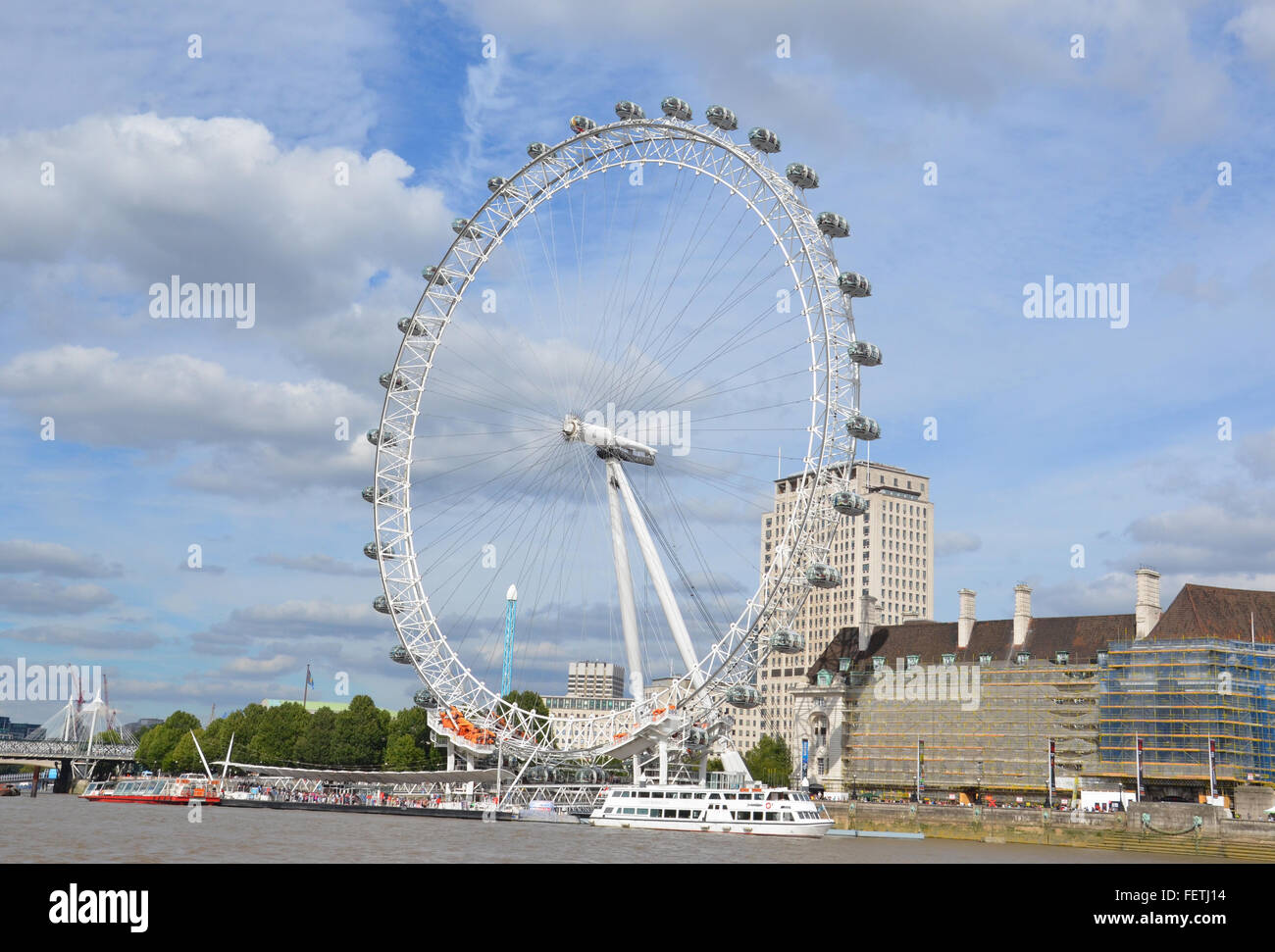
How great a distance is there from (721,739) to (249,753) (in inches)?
3077

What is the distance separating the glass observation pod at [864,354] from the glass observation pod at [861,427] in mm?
3415

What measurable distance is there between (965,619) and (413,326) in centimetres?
5188

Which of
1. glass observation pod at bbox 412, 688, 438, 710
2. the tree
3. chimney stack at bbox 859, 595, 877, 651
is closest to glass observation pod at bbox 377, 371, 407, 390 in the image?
glass observation pod at bbox 412, 688, 438, 710

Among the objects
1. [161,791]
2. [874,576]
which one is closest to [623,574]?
[161,791]

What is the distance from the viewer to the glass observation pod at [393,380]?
3920 inches

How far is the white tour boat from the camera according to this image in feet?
266

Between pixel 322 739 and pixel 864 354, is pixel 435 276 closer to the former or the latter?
pixel 864 354

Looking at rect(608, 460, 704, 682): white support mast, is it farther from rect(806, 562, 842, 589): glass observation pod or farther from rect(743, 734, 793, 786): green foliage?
rect(743, 734, 793, 786): green foliage

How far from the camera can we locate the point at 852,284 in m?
80.9

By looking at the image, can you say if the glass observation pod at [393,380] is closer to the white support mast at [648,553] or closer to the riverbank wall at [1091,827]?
the white support mast at [648,553]
